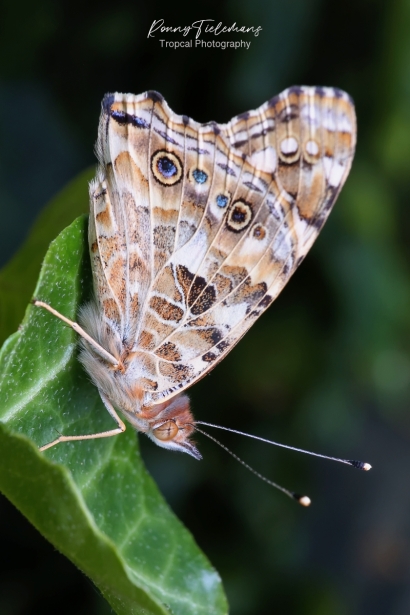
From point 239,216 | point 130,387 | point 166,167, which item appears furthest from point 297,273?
point 130,387

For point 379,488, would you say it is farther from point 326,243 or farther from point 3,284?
point 3,284

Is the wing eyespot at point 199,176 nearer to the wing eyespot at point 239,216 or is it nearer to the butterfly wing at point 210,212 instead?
the butterfly wing at point 210,212

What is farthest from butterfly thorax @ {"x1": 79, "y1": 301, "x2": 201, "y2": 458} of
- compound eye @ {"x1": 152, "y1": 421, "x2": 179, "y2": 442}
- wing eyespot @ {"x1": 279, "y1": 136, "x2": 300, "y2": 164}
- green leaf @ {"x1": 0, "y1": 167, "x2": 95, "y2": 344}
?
wing eyespot @ {"x1": 279, "y1": 136, "x2": 300, "y2": 164}

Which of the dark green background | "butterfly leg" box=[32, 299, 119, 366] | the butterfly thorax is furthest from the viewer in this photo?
the dark green background

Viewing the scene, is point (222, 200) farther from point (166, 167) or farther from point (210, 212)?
point (166, 167)

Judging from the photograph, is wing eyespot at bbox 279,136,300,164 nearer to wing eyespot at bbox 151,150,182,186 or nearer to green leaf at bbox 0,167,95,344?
wing eyespot at bbox 151,150,182,186

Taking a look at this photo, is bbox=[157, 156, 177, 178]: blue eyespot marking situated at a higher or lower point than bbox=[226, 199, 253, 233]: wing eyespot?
→ higher

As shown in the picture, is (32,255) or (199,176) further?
(199,176)
